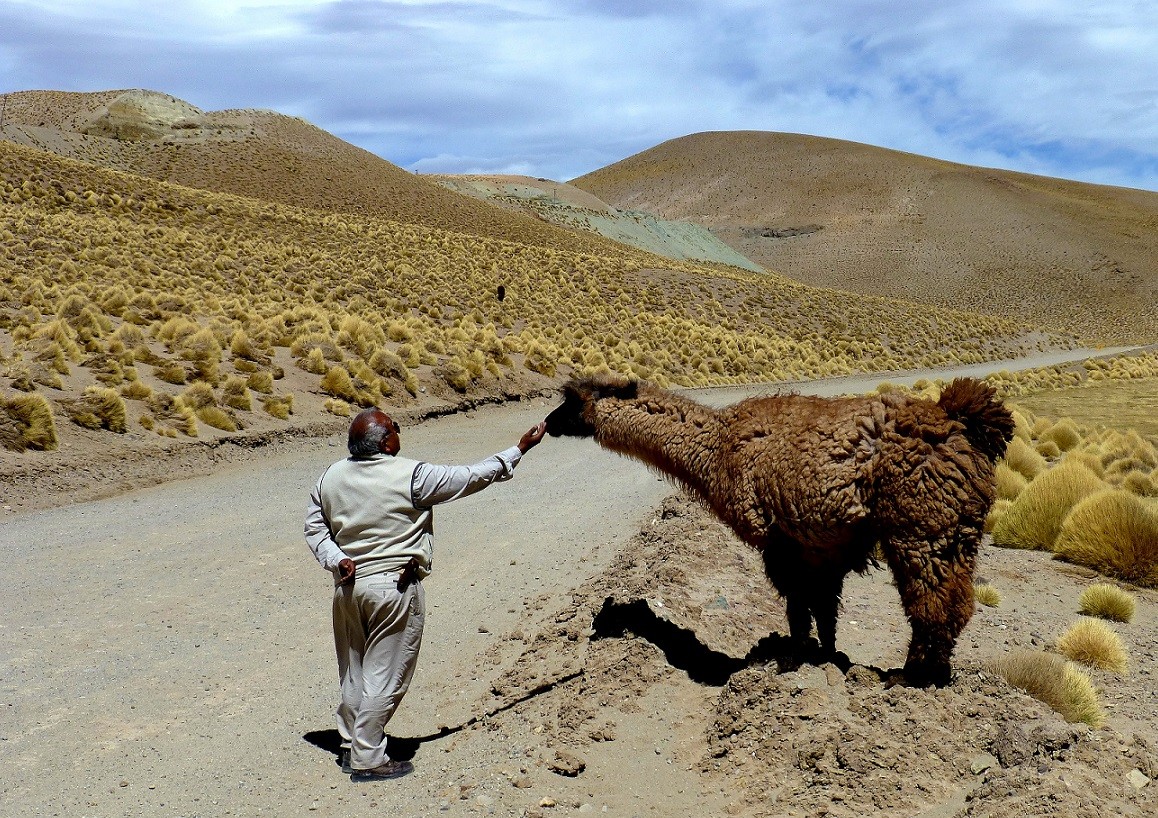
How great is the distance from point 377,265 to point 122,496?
88.4ft

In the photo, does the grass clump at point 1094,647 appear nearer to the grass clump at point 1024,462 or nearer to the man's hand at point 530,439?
the man's hand at point 530,439

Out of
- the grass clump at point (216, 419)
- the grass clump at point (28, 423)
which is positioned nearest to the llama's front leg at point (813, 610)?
the grass clump at point (28, 423)

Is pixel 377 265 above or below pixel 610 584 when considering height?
above

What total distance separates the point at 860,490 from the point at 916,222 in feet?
408

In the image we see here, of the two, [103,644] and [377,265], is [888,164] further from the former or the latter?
[103,644]

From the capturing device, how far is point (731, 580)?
25.0 ft

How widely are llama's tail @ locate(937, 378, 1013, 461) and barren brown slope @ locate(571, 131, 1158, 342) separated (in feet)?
284

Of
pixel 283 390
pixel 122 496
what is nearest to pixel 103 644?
pixel 122 496

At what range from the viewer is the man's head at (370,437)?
456 cm

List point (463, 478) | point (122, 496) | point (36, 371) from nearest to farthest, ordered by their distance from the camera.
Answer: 1. point (463, 478)
2. point (122, 496)
3. point (36, 371)

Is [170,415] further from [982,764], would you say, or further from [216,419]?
[982,764]

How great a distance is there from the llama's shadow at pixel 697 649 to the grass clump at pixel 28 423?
32.5ft

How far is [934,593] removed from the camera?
184 inches

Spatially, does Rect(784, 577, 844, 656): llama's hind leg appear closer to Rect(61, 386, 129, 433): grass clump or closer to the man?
the man
